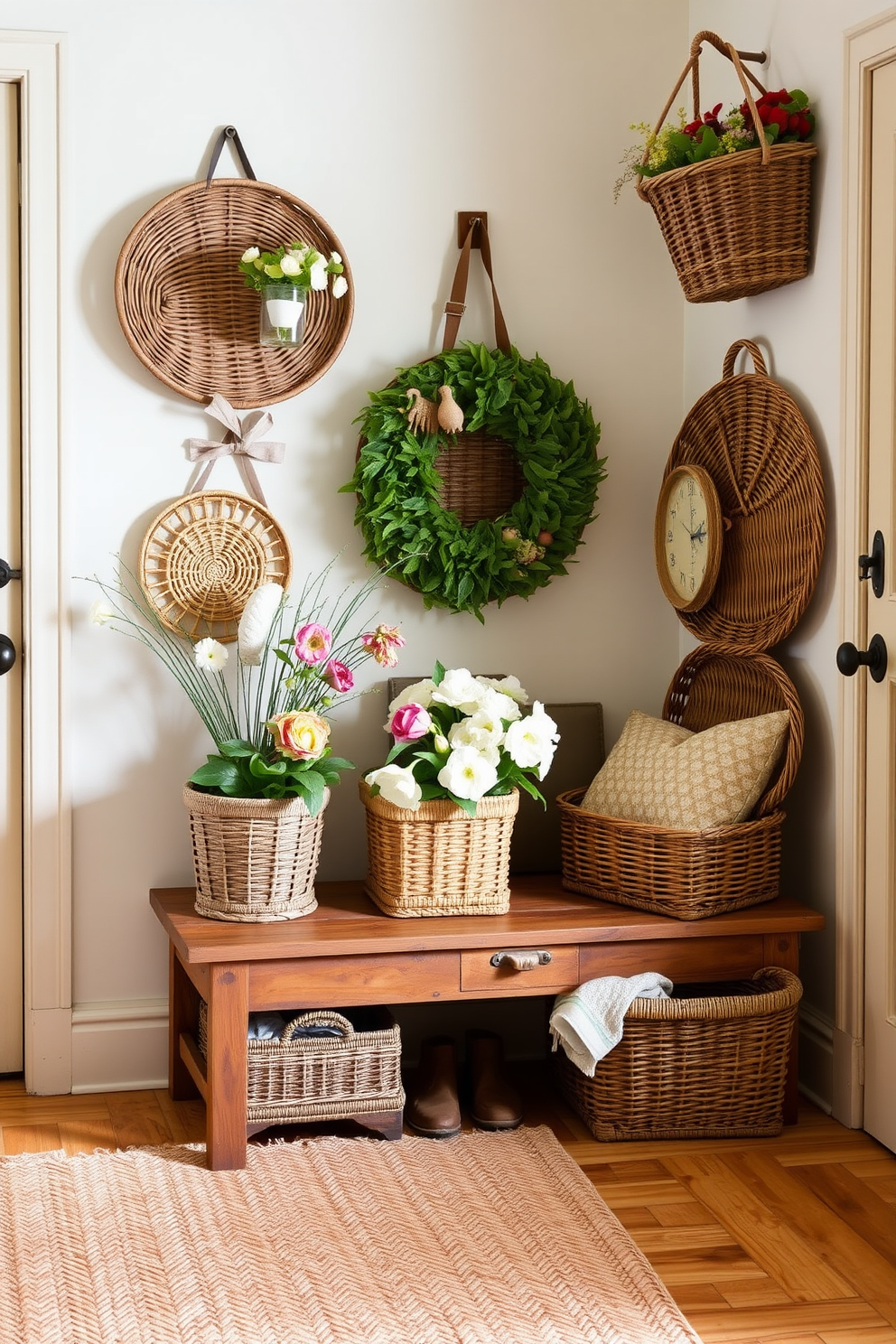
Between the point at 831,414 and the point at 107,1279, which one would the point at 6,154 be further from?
the point at 107,1279

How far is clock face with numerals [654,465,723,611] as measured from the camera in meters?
2.80

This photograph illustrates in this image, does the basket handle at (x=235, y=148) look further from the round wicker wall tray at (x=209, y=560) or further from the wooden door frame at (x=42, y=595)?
the round wicker wall tray at (x=209, y=560)

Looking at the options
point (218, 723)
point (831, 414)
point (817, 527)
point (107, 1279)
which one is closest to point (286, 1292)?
point (107, 1279)

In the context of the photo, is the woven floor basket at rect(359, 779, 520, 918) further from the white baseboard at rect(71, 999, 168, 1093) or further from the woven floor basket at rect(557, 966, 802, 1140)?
the white baseboard at rect(71, 999, 168, 1093)

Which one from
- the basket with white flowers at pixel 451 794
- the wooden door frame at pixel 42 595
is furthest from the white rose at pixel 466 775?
the wooden door frame at pixel 42 595

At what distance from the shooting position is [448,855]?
2566mm

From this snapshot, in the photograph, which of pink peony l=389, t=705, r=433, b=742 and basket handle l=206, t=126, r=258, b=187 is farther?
basket handle l=206, t=126, r=258, b=187

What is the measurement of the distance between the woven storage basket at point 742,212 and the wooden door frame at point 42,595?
1198 mm

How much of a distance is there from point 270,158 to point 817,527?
→ 1.35 meters

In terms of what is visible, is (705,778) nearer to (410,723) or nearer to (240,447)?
(410,723)

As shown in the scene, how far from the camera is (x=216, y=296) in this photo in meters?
2.79

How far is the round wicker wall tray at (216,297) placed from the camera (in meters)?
2.73

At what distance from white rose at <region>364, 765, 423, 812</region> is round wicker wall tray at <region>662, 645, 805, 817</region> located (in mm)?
685

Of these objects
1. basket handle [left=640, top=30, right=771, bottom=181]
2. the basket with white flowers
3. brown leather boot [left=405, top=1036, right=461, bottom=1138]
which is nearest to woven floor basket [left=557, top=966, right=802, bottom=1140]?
brown leather boot [left=405, top=1036, right=461, bottom=1138]
